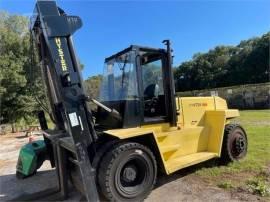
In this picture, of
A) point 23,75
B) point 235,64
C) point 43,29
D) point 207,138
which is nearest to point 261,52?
point 235,64

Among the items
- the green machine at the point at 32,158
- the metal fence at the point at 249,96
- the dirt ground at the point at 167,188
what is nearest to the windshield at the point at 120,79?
the green machine at the point at 32,158

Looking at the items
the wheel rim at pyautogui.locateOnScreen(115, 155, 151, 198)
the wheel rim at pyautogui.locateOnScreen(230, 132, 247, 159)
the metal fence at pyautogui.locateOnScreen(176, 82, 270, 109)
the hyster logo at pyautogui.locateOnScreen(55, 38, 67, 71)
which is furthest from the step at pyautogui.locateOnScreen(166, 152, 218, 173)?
the metal fence at pyautogui.locateOnScreen(176, 82, 270, 109)

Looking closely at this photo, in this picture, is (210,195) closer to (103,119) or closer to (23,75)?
(103,119)

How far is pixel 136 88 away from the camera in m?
4.54

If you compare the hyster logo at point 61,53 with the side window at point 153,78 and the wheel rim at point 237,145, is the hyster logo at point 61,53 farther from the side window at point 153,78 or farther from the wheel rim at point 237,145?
the wheel rim at point 237,145

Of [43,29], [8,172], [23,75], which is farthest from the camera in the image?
[23,75]

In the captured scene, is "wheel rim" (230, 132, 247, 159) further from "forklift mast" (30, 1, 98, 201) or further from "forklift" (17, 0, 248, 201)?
"forklift mast" (30, 1, 98, 201)

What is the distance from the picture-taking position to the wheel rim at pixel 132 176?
13.2 ft

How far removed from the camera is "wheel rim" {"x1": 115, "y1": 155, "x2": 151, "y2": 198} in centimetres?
402

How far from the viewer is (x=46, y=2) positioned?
4.07 m

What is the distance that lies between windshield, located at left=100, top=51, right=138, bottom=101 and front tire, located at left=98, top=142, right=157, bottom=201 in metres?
0.90

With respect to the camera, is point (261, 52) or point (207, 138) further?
point (261, 52)

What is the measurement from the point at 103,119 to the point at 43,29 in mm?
1695

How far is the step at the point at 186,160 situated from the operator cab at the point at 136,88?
732 millimetres
